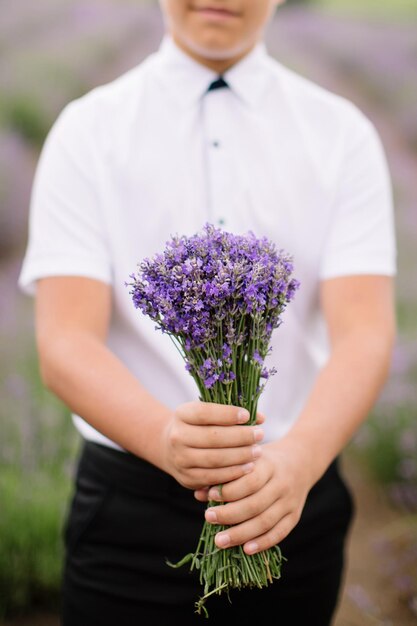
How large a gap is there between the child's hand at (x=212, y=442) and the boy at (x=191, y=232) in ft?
0.95

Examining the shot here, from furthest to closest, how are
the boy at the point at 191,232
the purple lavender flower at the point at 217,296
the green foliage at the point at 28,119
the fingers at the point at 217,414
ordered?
1. the green foliage at the point at 28,119
2. the boy at the point at 191,232
3. the fingers at the point at 217,414
4. the purple lavender flower at the point at 217,296

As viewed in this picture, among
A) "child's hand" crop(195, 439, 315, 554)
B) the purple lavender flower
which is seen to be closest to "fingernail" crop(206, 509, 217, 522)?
"child's hand" crop(195, 439, 315, 554)

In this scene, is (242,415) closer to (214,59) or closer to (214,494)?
(214,494)

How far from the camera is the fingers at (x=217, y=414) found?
53.1 inches

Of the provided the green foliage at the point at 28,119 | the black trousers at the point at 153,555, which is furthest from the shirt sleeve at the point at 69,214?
the green foliage at the point at 28,119

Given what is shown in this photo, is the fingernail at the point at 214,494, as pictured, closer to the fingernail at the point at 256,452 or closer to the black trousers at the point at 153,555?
the fingernail at the point at 256,452

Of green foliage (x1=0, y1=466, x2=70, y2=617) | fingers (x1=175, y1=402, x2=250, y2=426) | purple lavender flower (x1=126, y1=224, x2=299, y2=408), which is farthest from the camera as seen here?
green foliage (x1=0, y1=466, x2=70, y2=617)

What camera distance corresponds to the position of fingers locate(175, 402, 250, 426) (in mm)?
1349

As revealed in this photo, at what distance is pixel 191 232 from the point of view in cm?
184

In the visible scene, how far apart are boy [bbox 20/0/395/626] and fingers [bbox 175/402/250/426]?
0.33 meters

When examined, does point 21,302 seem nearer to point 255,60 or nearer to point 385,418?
point 385,418

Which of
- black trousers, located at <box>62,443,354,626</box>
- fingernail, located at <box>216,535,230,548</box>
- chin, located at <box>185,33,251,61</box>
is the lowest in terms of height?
black trousers, located at <box>62,443,354,626</box>

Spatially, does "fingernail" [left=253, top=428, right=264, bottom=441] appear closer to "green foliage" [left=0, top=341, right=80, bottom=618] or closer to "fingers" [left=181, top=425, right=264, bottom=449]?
"fingers" [left=181, top=425, right=264, bottom=449]

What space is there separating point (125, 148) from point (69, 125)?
129 millimetres
